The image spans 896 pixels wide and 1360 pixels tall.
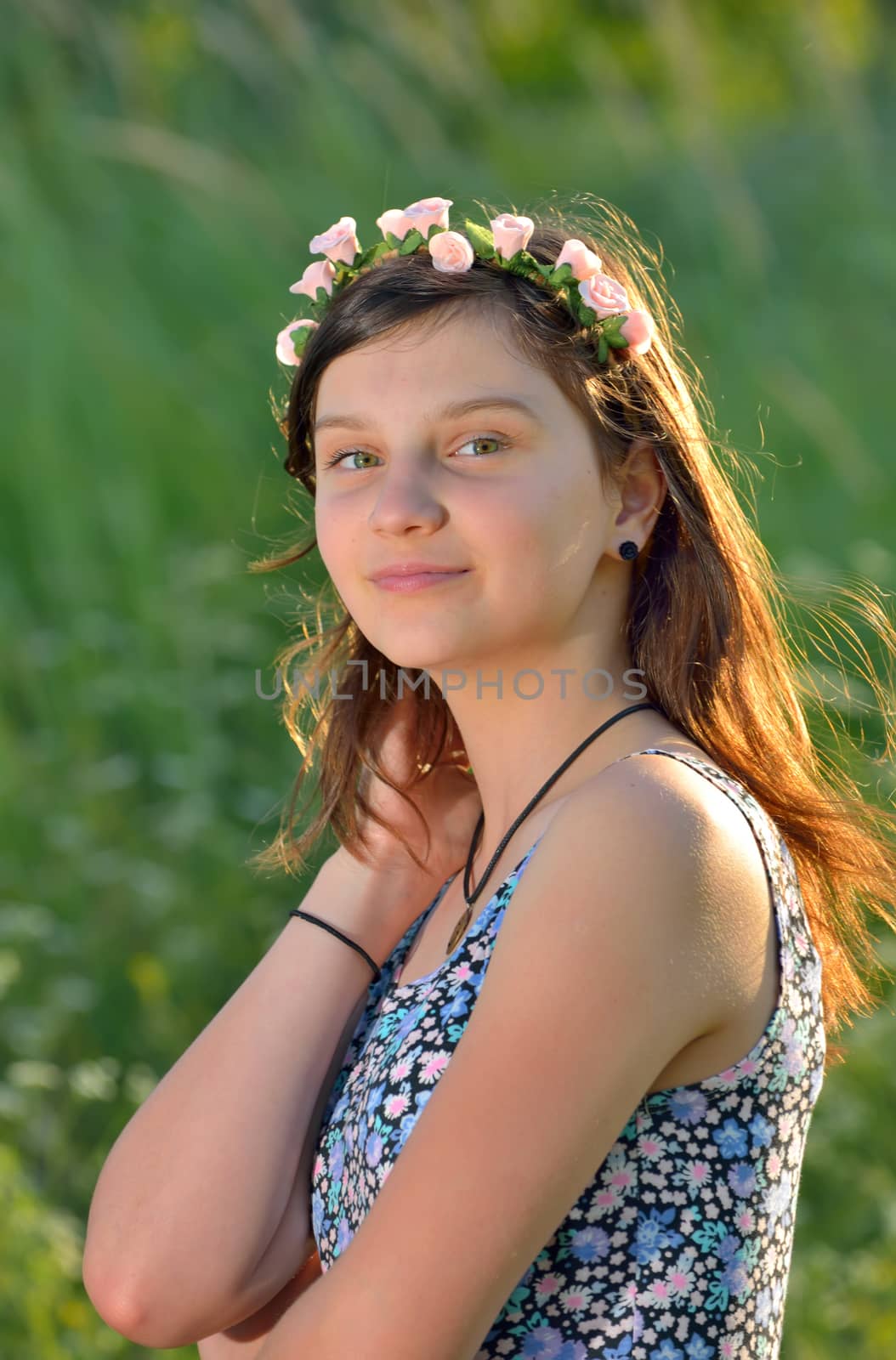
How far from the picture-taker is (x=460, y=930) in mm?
1635

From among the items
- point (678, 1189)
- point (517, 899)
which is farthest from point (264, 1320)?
point (517, 899)

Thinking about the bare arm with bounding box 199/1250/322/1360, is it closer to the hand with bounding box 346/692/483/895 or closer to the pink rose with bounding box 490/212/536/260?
the hand with bounding box 346/692/483/895

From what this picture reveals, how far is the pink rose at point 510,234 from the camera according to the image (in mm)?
1640

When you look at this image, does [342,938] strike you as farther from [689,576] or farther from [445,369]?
[445,369]

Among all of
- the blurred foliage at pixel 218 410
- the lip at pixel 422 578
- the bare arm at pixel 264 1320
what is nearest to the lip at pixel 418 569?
the lip at pixel 422 578

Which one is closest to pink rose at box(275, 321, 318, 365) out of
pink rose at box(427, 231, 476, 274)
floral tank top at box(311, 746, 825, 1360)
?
pink rose at box(427, 231, 476, 274)

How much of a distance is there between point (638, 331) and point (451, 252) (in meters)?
0.23

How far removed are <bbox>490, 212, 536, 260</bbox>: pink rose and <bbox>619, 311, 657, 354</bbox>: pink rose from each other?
0.49 ft

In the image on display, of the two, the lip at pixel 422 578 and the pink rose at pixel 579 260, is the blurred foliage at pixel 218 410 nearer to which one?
the pink rose at pixel 579 260

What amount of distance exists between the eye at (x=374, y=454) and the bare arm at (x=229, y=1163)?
0.60 metres

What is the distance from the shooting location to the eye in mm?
1543

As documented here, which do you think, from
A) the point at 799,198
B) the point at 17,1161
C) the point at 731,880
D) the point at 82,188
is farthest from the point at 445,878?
the point at 799,198

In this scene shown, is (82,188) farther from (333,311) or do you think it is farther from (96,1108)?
(333,311)

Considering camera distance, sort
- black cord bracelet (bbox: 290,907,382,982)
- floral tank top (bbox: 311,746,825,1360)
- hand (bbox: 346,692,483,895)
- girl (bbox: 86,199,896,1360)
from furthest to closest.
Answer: hand (bbox: 346,692,483,895) < black cord bracelet (bbox: 290,907,382,982) < floral tank top (bbox: 311,746,825,1360) < girl (bbox: 86,199,896,1360)
